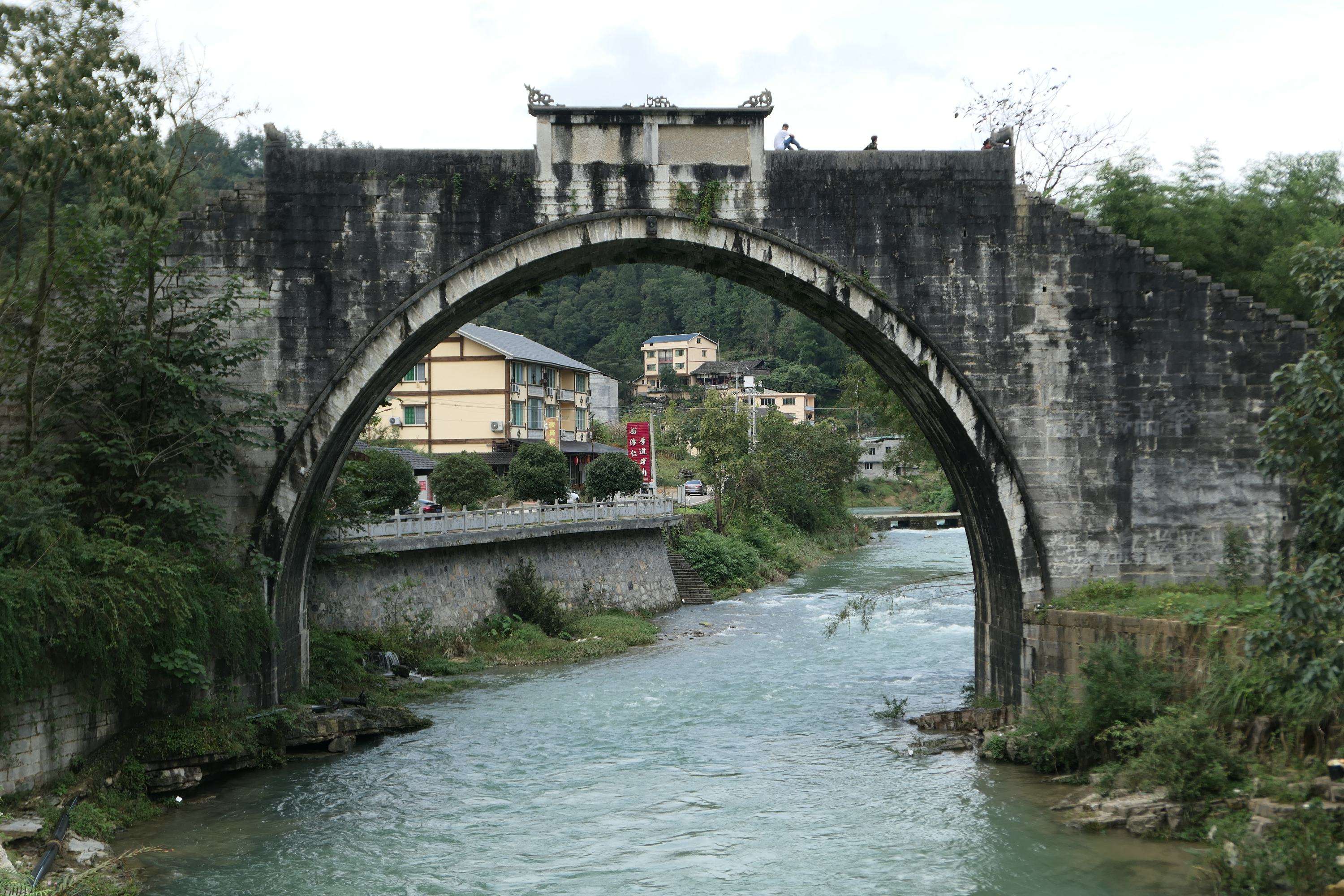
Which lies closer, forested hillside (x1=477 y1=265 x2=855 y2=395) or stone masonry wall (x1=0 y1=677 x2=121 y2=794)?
stone masonry wall (x1=0 y1=677 x2=121 y2=794)

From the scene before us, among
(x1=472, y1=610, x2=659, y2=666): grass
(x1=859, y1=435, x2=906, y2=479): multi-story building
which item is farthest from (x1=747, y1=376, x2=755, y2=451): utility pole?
(x1=472, y1=610, x2=659, y2=666): grass

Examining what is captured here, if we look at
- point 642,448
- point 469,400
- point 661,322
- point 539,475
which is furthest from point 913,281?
point 661,322

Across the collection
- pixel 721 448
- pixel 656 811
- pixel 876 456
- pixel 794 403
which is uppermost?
pixel 794 403

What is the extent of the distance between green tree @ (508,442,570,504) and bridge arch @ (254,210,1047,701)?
1421 centimetres

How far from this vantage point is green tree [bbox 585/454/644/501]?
102 feet

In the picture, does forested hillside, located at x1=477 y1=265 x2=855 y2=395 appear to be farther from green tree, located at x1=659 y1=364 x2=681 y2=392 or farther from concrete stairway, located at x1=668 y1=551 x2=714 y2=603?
concrete stairway, located at x1=668 y1=551 x2=714 y2=603

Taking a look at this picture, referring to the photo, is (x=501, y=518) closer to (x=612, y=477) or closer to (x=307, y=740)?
(x=612, y=477)

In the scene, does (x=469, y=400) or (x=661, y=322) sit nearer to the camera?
(x=469, y=400)

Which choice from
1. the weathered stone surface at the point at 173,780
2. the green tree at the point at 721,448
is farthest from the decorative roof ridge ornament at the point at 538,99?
the green tree at the point at 721,448

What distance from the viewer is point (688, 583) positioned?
3045cm

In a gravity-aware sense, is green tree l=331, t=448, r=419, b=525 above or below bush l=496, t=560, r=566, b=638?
above

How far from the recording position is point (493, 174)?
1358 centimetres

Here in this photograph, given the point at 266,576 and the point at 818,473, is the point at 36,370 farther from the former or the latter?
the point at 818,473

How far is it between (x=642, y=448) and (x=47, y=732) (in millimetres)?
25379
